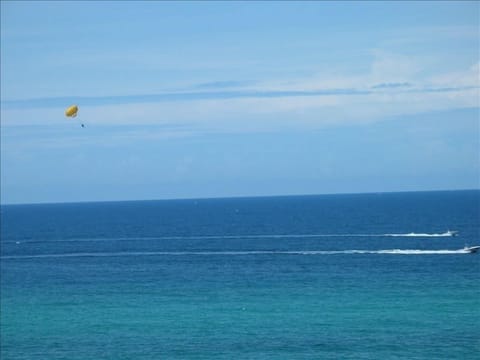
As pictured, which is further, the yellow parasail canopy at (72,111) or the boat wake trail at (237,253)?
the boat wake trail at (237,253)

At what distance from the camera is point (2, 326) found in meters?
51.5

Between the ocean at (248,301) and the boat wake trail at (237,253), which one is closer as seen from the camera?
the ocean at (248,301)

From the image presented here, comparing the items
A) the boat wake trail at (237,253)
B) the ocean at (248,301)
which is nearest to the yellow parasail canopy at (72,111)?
the ocean at (248,301)

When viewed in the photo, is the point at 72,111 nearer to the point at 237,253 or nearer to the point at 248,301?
the point at 248,301

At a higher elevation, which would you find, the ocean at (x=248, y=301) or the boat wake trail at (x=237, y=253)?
the boat wake trail at (x=237, y=253)

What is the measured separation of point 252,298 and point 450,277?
19.0 metres

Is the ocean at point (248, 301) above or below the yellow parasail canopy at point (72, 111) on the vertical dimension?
below

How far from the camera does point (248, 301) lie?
57.5 m

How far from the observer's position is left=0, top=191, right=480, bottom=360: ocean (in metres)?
43.8

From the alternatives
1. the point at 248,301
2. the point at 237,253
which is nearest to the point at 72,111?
the point at 248,301

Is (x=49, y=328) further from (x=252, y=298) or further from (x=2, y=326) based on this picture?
(x=252, y=298)

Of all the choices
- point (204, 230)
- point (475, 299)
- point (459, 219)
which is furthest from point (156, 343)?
point (459, 219)

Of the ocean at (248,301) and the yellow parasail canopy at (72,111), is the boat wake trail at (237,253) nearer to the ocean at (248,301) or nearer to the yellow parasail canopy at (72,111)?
the ocean at (248,301)

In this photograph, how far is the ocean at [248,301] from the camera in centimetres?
4384
